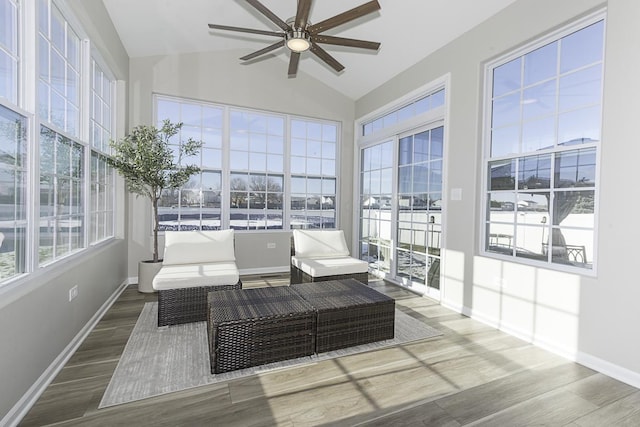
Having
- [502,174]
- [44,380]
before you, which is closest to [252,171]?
[502,174]

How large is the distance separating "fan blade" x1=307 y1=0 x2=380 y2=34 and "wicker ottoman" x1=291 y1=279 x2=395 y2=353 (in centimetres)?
240

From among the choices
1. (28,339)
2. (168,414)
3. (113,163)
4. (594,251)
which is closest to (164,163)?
(113,163)

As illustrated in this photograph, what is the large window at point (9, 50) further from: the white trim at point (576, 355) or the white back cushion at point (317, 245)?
the white trim at point (576, 355)

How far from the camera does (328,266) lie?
3.83 metres

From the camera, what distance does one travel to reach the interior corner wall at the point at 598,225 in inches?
88.7

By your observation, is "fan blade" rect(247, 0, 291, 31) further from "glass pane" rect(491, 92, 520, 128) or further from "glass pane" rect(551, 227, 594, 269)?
"glass pane" rect(551, 227, 594, 269)

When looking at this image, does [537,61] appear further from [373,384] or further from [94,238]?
[94,238]

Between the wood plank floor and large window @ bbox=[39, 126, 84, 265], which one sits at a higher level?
large window @ bbox=[39, 126, 84, 265]

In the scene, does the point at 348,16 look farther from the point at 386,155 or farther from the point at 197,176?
the point at 197,176

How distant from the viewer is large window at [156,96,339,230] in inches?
198

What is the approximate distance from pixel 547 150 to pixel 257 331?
3.01 m

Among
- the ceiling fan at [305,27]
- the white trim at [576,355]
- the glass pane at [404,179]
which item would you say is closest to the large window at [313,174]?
the glass pane at [404,179]

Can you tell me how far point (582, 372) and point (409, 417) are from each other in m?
1.59

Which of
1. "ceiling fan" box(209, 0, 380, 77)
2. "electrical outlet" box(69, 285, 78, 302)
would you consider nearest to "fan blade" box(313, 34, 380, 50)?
"ceiling fan" box(209, 0, 380, 77)
